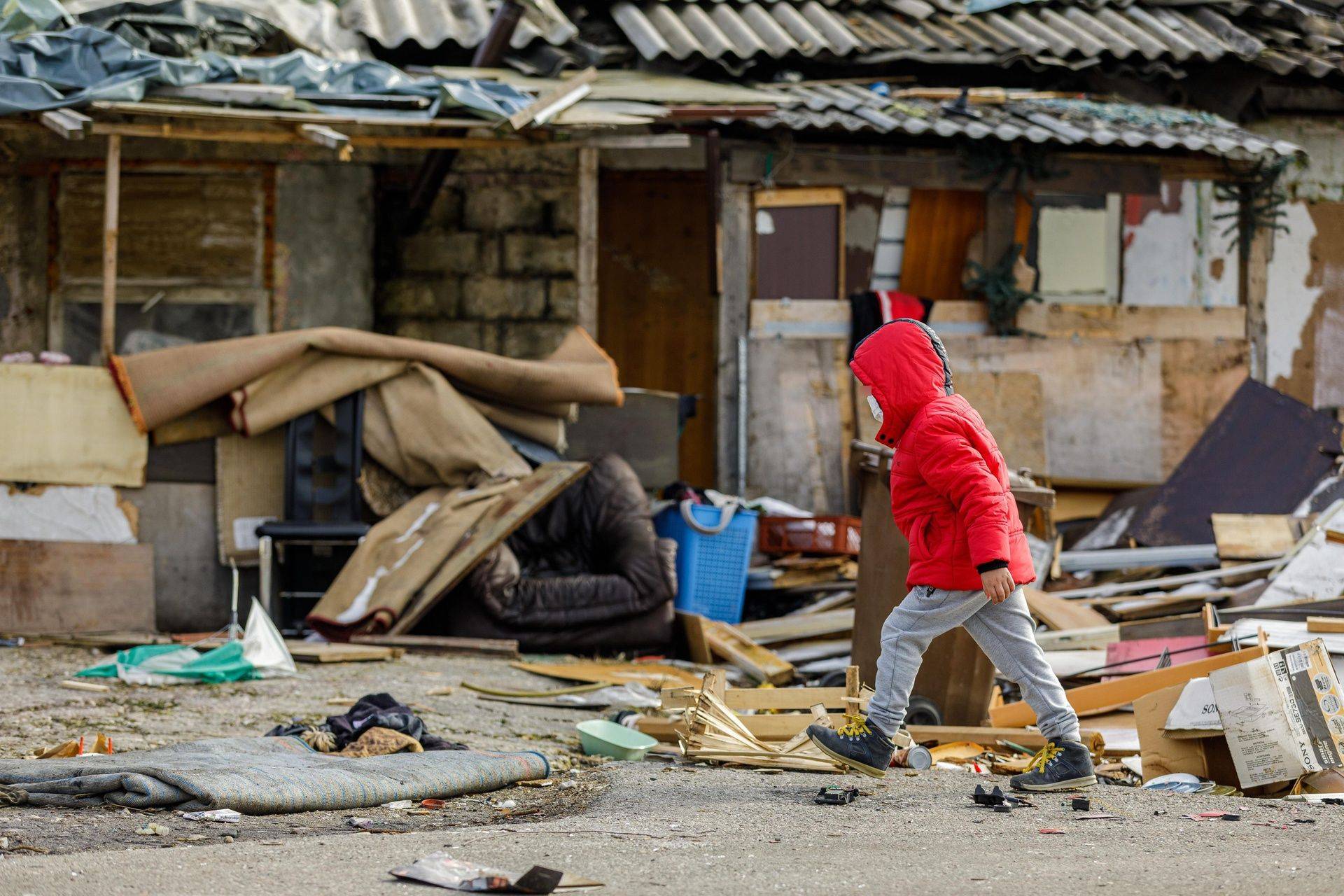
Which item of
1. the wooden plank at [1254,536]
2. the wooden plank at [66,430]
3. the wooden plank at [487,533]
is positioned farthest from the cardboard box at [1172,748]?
the wooden plank at [66,430]

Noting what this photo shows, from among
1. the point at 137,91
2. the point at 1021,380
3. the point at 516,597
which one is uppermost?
the point at 137,91

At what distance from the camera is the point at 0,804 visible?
4.41 m

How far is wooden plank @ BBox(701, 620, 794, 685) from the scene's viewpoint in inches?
325

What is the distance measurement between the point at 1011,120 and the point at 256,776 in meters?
7.98

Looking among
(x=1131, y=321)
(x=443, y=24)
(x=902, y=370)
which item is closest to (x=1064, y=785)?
(x=902, y=370)

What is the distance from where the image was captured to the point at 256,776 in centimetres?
473

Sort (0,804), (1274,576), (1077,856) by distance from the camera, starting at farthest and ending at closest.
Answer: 1. (1274,576)
2. (0,804)
3. (1077,856)

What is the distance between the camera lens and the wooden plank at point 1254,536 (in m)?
9.73

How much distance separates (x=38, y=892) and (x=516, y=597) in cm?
554

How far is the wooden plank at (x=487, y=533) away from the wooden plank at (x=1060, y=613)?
8.88ft

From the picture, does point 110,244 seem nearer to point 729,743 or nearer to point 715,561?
point 715,561

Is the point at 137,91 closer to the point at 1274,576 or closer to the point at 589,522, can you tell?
the point at 589,522

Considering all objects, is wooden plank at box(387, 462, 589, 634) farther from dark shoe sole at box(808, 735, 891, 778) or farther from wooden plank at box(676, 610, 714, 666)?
dark shoe sole at box(808, 735, 891, 778)

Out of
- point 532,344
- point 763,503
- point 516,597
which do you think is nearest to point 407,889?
point 516,597
